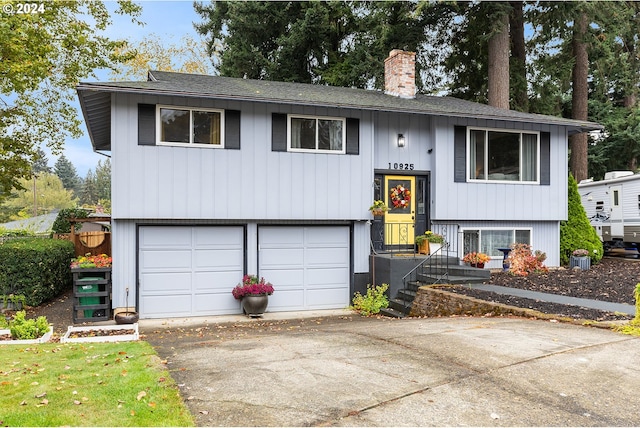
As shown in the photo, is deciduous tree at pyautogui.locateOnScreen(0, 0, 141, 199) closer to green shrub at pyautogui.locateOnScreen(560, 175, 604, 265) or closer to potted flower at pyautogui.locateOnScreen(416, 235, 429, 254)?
potted flower at pyautogui.locateOnScreen(416, 235, 429, 254)

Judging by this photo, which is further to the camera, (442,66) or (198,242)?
(442,66)

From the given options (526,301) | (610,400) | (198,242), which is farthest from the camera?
(198,242)

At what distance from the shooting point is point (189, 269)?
1163 cm

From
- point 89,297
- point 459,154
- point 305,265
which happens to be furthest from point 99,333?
point 459,154

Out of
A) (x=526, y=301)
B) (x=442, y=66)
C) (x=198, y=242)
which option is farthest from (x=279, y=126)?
(x=442, y=66)

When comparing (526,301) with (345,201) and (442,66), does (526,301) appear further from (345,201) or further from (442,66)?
(442,66)

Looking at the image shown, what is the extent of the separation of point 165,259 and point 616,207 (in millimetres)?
16266

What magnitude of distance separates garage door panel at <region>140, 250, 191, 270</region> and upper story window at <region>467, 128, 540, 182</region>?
310 inches

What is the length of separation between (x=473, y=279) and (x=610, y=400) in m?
7.50

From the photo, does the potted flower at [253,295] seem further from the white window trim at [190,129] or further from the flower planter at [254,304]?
the white window trim at [190,129]

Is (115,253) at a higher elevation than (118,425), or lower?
higher

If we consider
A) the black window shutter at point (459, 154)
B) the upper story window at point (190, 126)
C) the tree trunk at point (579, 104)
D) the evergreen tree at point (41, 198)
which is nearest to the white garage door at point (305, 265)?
the upper story window at point (190, 126)

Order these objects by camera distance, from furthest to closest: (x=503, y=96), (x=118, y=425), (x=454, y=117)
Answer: (x=503, y=96) < (x=454, y=117) < (x=118, y=425)

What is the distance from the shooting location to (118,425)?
379cm
